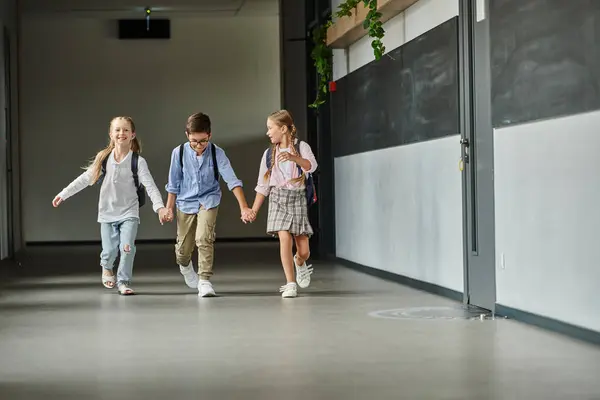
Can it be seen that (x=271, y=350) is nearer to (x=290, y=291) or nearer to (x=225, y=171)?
(x=290, y=291)

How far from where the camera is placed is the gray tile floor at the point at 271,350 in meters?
4.00

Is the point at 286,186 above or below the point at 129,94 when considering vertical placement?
below

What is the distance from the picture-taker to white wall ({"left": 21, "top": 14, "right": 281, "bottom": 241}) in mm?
17641

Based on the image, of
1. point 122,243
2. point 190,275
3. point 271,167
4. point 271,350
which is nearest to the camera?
point 271,350

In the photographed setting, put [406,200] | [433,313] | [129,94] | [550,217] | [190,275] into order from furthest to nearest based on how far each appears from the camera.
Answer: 1. [129,94]
2. [406,200]
3. [190,275]
4. [433,313]
5. [550,217]

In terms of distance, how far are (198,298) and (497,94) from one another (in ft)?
8.37

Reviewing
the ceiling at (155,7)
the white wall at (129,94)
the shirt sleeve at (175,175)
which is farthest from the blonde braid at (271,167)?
the white wall at (129,94)

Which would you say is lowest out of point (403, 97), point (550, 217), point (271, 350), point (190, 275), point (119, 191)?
point (271, 350)

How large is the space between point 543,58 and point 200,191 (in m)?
2.95

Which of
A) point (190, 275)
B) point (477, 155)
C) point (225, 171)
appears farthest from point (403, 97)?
point (190, 275)

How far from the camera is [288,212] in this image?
7625mm

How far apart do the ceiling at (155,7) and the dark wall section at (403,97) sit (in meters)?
5.64

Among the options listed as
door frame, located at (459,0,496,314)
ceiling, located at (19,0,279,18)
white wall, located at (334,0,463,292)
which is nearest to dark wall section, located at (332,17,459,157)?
white wall, located at (334,0,463,292)

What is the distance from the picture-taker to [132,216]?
814 cm
